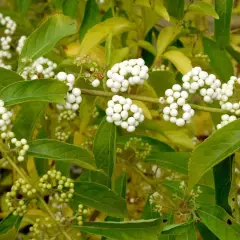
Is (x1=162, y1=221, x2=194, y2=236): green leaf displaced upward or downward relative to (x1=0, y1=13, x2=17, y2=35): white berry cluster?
downward

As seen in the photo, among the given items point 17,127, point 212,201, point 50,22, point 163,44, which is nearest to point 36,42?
point 50,22

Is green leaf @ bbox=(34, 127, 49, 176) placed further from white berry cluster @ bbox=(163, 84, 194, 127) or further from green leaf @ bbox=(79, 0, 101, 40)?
white berry cluster @ bbox=(163, 84, 194, 127)

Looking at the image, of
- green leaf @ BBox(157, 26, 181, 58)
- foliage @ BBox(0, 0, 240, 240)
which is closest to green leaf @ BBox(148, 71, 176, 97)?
foliage @ BBox(0, 0, 240, 240)

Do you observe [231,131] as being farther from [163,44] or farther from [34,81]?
[163,44]

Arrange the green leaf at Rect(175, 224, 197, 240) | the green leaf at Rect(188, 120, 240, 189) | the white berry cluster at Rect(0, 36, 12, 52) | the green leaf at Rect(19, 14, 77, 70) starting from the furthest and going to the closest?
the white berry cluster at Rect(0, 36, 12, 52) < the green leaf at Rect(19, 14, 77, 70) < the green leaf at Rect(175, 224, 197, 240) < the green leaf at Rect(188, 120, 240, 189)

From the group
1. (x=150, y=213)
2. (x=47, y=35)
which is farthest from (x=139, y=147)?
(x=47, y=35)

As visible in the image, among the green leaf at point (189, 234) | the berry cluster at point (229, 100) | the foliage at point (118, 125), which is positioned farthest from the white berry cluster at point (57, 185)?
the berry cluster at point (229, 100)

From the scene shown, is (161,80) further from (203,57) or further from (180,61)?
(203,57)
